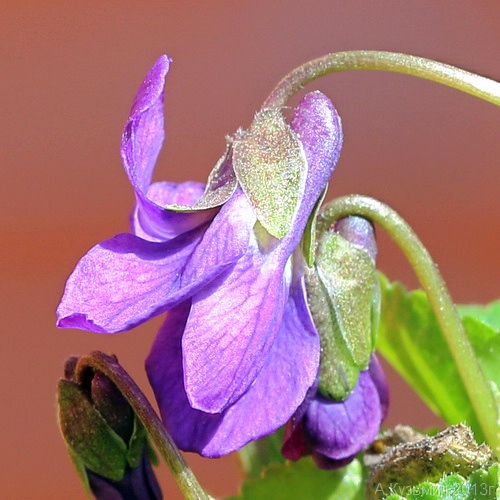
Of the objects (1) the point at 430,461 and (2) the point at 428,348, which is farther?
(2) the point at 428,348

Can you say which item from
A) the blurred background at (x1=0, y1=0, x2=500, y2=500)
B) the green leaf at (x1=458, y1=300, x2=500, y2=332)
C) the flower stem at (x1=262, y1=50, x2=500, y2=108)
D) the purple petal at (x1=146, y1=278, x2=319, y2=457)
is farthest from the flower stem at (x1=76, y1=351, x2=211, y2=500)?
the blurred background at (x1=0, y1=0, x2=500, y2=500)

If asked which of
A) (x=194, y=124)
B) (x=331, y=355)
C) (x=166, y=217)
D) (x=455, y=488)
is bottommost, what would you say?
(x=455, y=488)

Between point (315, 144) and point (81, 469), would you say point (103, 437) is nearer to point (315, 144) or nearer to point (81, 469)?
point (81, 469)

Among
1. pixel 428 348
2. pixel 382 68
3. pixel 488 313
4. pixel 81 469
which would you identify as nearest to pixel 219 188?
pixel 382 68

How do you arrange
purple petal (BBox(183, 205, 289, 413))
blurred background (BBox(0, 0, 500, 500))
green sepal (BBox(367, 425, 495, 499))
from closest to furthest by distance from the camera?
1. purple petal (BBox(183, 205, 289, 413))
2. green sepal (BBox(367, 425, 495, 499))
3. blurred background (BBox(0, 0, 500, 500))

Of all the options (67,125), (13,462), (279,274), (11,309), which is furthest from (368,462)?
(67,125)

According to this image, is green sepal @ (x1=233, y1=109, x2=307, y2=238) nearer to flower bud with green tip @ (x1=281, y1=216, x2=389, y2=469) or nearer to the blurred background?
flower bud with green tip @ (x1=281, y1=216, x2=389, y2=469)

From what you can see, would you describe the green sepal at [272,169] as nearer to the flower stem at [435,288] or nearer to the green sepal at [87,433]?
the flower stem at [435,288]
